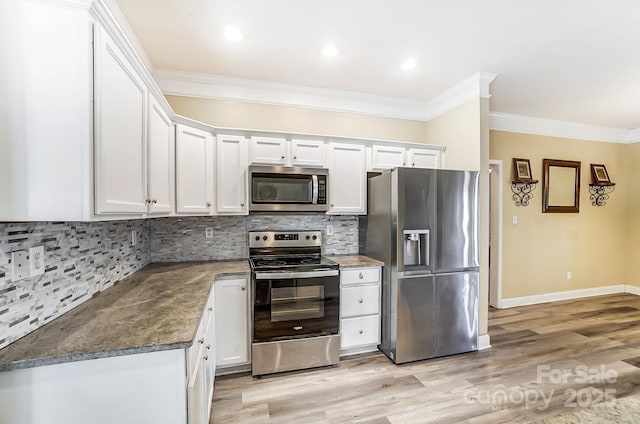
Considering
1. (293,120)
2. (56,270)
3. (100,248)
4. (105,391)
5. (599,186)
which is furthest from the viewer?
(599,186)

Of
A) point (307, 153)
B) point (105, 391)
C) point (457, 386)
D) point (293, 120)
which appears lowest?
point (457, 386)

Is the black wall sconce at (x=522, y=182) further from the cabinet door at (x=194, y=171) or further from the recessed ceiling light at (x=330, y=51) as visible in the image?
the cabinet door at (x=194, y=171)

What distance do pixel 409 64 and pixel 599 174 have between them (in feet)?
14.3

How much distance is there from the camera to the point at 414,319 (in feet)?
8.62

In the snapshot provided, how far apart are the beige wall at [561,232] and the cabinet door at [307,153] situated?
8.93 ft

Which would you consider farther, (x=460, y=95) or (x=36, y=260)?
(x=460, y=95)

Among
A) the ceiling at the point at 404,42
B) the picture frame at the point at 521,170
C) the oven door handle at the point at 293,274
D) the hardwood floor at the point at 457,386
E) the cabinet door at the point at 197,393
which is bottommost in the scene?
the hardwood floor at the point at 457,386

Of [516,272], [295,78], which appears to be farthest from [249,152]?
[516,272]

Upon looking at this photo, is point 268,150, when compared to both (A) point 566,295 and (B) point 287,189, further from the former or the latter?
(A) point 566,295

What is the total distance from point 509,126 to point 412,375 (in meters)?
3.72

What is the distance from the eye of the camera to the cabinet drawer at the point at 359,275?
267 centimetres

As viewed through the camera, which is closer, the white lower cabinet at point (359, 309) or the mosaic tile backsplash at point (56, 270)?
the mosaic tile backsplash at point (56, 270)

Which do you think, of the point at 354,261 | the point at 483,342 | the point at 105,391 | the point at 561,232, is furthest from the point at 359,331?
the point at 561,232

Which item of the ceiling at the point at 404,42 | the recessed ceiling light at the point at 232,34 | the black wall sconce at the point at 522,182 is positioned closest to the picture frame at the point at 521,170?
the black wall sconce at the point at 522,182
